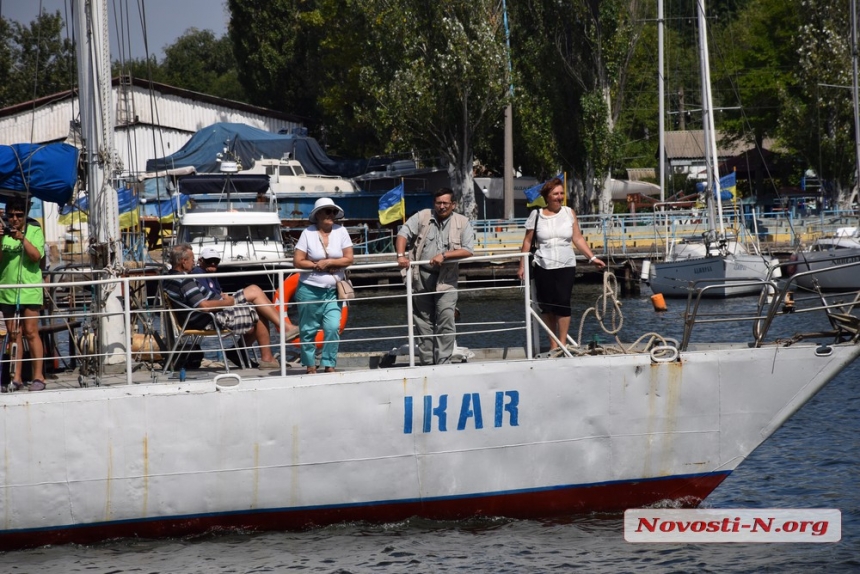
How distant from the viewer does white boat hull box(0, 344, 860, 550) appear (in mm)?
8523

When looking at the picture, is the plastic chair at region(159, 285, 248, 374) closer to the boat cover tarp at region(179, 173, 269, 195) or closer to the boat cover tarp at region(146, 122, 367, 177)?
the boat cover tarp at region(179, 173, 269, 195)

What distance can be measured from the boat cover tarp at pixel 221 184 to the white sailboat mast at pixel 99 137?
2828cm

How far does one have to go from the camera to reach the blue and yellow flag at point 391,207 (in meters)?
41.0

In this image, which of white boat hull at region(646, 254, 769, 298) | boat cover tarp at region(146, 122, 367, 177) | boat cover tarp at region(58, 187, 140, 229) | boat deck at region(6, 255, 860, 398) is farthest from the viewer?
boat cover tarp at region(146, 122, 367, 177)

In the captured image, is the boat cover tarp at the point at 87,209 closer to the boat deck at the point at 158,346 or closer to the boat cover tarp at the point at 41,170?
the boat cover tarp at the point at 41,170

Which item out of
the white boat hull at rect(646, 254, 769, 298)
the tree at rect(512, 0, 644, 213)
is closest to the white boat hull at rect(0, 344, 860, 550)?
the white boat hull at rect(646, 254, 769, 298)

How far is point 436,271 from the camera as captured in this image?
9211 mm

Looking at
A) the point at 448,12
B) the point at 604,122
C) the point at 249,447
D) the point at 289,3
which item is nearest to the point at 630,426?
the point at 249,447

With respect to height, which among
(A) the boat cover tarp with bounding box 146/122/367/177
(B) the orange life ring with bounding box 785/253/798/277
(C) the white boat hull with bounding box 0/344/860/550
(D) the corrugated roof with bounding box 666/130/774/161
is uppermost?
(D) the corrugated roof with bounding box 666/130/774/161

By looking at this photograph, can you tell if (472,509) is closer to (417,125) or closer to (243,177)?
(243,177)

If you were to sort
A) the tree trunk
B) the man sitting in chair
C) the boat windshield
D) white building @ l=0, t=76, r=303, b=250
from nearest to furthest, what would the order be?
the man sitting in chair → the boat windshield → the tree trunk → white building @ l=0, t=76, r=303, b=250

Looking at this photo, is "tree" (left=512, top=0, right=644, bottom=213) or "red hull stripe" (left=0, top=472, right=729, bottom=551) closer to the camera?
"red hull stripe" (left=0, top=472, right=729, bottom=551)

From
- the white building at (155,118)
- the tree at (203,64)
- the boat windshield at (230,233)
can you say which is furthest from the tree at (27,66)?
the boat windshield at (230,233)

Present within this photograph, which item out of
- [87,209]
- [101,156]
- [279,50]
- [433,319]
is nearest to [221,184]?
[279,50]
